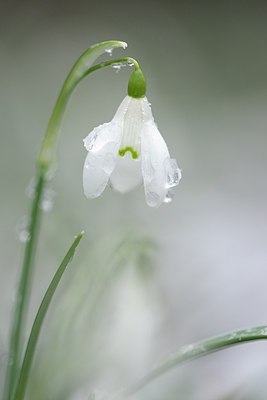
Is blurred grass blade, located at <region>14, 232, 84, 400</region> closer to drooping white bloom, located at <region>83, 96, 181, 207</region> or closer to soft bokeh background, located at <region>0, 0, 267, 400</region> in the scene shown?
drooping white bloom, located at <region>83, 96, 181, 207</region>

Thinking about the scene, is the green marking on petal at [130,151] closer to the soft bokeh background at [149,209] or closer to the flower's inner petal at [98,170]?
the flower's inner petal at [98,170]

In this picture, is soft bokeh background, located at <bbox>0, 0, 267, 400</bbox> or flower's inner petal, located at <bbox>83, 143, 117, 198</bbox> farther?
soft bokeh background, located at <bbox>0, 0, 267, 400</bbox>

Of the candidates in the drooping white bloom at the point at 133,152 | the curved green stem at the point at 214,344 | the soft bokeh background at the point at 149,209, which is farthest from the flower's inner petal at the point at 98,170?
the soft bokeh background at the point at 149,209

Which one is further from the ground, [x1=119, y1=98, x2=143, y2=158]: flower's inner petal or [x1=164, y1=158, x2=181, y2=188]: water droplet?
[x1=119, y1=98, x2=143, y2=158]: flower's inner petal

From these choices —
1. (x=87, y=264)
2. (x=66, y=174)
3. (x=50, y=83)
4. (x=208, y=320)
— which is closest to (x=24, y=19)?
(x=50, y=83)

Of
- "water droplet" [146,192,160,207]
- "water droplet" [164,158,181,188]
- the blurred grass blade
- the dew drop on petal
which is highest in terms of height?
the dew drop on petal

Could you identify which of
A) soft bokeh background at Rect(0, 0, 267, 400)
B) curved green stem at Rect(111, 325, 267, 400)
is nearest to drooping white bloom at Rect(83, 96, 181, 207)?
curved green stem at Rect(111, 325, 267, 400)

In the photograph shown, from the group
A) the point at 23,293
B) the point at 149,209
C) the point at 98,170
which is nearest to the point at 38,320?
the point at 23,293
